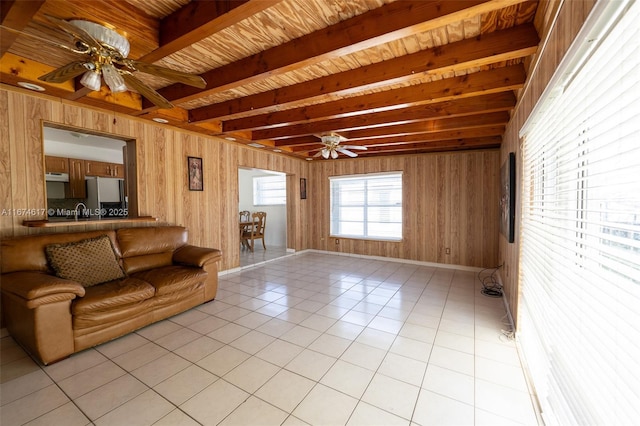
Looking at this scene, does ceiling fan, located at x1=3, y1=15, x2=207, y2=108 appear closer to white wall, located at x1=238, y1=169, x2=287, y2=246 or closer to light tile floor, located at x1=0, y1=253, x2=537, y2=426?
light tile floor, located at x1=0, y1=253, x2=537, y2=426

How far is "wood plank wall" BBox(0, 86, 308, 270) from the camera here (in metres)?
2.62

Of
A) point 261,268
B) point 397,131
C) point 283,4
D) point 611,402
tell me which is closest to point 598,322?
point 611,402

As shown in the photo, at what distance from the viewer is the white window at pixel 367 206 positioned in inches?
233

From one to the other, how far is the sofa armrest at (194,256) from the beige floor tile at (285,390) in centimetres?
187

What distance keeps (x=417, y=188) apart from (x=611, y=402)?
4.88 metres

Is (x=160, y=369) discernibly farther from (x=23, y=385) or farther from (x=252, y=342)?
(x=23, y=385)

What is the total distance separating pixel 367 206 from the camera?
629 cm

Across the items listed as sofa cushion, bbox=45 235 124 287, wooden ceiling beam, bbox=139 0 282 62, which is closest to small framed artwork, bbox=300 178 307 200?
sofa cushion, bbox=45 235 124 287

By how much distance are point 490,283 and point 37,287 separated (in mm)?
5459

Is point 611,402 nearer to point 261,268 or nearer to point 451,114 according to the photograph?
point 451,114

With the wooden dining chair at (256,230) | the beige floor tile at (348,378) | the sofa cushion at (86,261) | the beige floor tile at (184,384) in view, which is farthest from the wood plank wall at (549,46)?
the wooden dining chair at (256,230)

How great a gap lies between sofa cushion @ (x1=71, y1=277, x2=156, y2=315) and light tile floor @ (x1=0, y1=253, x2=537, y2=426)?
0.40 m

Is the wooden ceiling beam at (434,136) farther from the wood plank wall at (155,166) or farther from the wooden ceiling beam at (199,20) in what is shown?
the wooden ceiling beam at (199,20)

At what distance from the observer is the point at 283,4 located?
1.69 meters
